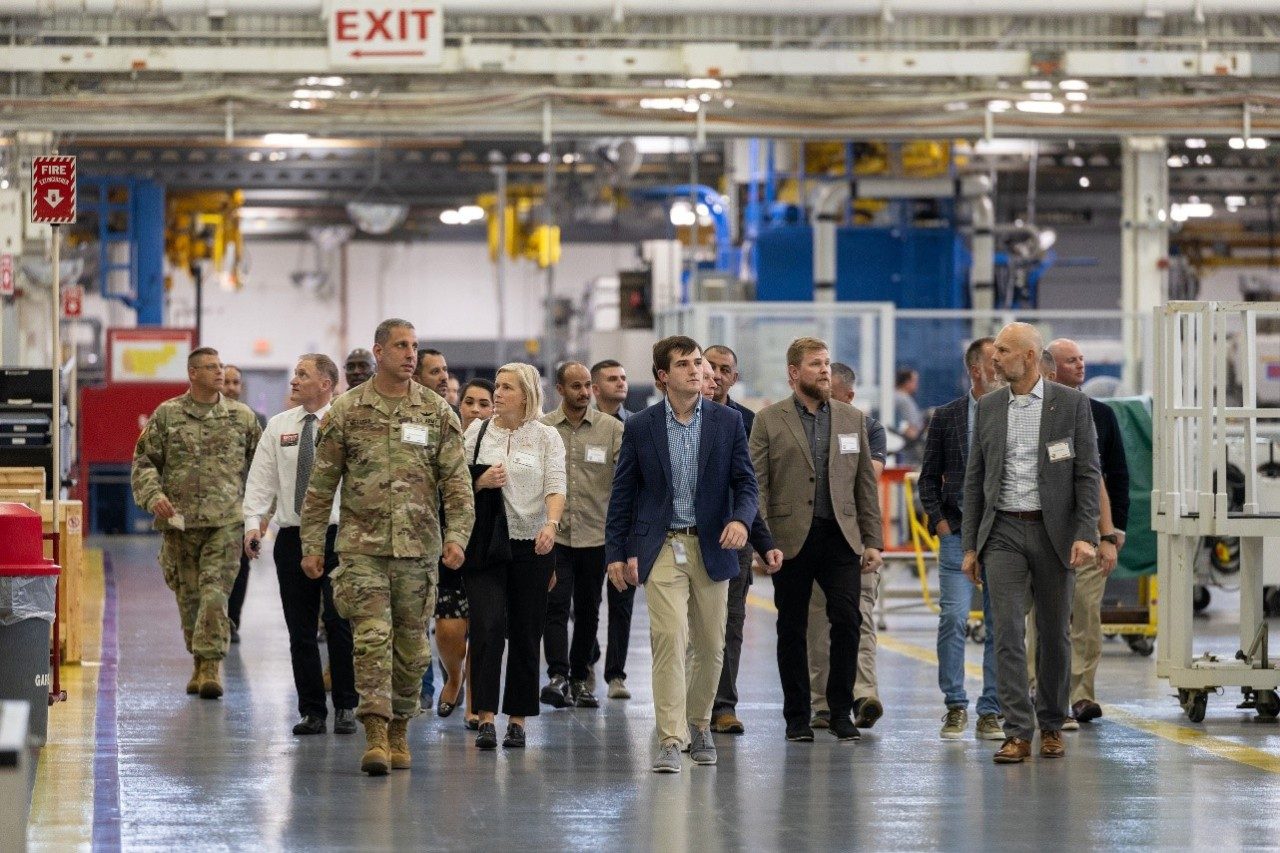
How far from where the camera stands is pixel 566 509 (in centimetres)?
1014

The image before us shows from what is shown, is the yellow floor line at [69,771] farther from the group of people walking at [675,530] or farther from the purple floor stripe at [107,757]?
the group of people walking at [675,530]

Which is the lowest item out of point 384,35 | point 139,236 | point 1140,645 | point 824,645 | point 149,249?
point 1140,645

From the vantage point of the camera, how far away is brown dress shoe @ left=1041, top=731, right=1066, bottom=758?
27.8 feet

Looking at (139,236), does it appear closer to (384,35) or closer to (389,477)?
(384,35)

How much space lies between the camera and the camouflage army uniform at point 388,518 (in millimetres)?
7840

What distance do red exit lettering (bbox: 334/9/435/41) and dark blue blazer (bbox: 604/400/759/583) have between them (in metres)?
7.59

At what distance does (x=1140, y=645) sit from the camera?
43.3ft

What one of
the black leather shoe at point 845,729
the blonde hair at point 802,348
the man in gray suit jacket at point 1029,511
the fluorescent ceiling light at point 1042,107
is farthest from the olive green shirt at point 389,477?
the fluorescent ceiling light at point 1042,107

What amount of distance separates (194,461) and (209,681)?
3.80 feet

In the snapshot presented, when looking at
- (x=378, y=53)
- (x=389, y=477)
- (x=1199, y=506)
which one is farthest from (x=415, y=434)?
(x=378, y=53)

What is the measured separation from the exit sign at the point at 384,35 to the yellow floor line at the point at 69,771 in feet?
16.9

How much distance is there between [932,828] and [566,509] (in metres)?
3.69

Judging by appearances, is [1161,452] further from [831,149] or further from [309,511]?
[831,149]

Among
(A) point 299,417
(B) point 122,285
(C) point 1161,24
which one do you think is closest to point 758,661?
(A) point 299,417
